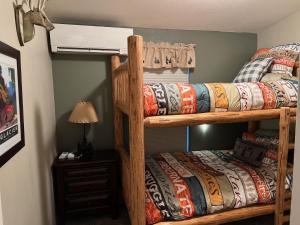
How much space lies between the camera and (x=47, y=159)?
205 centimetres

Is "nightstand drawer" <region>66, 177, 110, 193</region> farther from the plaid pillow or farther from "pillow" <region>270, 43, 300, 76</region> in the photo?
"pillow" <region>270, 43, 300, 76</region>

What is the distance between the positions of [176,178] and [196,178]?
0.18 metres

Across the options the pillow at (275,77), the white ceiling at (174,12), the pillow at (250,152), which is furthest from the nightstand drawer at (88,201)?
the pillow at (275,77)

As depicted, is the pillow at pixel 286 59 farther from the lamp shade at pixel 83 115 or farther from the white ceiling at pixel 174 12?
the lamp shade at pixel 83 115

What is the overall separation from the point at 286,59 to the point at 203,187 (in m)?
1.64

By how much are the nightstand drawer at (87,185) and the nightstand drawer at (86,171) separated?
0.23ft

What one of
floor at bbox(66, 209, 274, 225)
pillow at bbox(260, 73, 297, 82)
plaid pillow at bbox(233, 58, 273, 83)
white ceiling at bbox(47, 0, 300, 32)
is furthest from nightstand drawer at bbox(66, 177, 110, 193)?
pillow at bbox(260, 73, 297, 82)

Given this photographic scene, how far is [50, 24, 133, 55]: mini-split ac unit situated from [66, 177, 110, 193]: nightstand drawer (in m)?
1.43

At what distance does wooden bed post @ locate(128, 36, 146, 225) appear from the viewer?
4.69 feet

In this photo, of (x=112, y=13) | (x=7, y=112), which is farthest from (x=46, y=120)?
(x=112, y=13)

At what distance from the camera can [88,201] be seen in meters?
2.32

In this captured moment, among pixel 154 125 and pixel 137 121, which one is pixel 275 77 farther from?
pixel 137 121

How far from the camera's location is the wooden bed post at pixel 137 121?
4.69 ft

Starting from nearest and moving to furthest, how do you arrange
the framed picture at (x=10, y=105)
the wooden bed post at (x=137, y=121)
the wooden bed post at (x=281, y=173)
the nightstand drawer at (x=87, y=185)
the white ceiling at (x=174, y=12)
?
the framed picture at (x=10, y=105) → the wooden bed post at (x=137, y=121) → the wooden bed post at (x=281, y=173) → the white ceiling at (x=174, y=12) → the nightstand drawer at (x=87, y=185)
